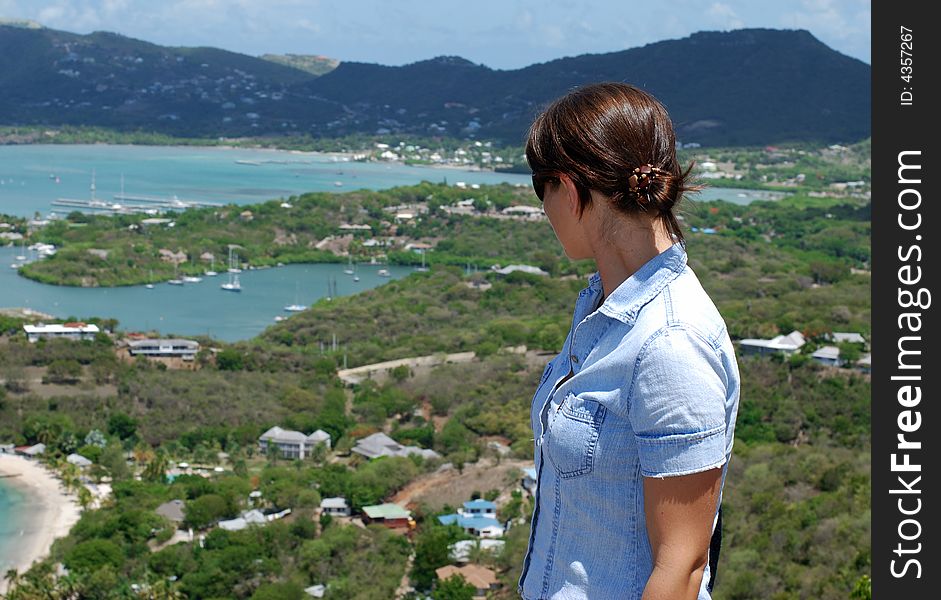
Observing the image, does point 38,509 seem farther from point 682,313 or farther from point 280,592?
point 682,313

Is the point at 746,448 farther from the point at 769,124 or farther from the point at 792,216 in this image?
the point at 769,124

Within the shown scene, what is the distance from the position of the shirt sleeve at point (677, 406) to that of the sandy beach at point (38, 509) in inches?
343

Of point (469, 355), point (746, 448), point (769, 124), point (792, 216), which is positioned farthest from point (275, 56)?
point (746, 448)

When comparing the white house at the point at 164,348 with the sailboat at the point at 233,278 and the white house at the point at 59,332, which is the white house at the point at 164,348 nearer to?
Answer: the white house at the point at 59,332

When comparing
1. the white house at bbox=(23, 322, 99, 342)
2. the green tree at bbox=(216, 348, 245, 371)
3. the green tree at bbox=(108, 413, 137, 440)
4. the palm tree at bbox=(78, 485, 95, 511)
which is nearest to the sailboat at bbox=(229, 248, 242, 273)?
the white house at bbox=(23, 322, 99, 342)

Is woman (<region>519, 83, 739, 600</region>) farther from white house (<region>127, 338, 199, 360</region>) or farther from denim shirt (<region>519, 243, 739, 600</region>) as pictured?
white house (<region>127, 338, 199, 360</region>)

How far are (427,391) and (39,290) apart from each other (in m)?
13.0

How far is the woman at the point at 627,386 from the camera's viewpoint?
870mm

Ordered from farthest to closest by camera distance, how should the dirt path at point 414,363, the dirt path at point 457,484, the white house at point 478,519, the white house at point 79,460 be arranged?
the dirt path at point 414,363
the white house at point 79,460
the dirt path at point 457,484
the white house at point 478,519

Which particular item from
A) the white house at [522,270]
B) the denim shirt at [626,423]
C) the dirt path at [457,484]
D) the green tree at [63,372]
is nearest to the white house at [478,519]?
the dirt path at [457,484]

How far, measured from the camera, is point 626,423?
2.93ft

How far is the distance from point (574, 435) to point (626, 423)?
0.13 feet

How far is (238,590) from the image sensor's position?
333 inches

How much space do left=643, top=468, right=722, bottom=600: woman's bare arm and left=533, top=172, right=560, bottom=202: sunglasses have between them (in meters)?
0.24
